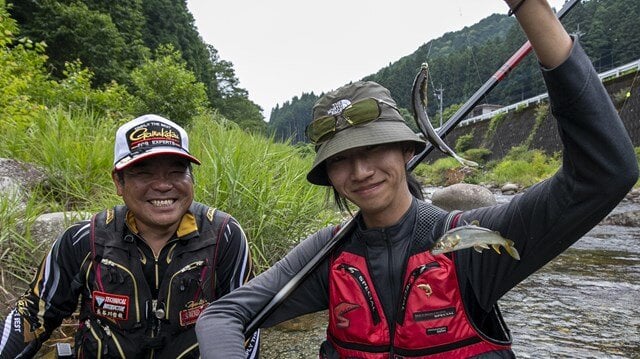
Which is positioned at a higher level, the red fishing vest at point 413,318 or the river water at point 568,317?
the red fishing vest at point 413,318

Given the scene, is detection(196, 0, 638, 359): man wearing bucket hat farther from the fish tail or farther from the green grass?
the green grass

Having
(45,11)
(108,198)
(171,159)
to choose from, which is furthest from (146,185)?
(45,11)

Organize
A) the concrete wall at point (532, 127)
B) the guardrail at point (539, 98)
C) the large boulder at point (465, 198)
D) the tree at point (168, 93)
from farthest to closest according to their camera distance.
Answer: the guardrail at point (539, 98), the concrete wall at point (532, 127), the large boulder at point (465, 198), the tree at point (168, 93)

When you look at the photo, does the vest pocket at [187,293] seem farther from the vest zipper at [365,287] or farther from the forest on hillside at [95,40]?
the forest on hillside at [95,40]

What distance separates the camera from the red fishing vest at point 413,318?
1814 mm

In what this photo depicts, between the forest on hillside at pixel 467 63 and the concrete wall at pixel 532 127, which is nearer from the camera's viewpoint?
the forest on hillside at pixel 467 63

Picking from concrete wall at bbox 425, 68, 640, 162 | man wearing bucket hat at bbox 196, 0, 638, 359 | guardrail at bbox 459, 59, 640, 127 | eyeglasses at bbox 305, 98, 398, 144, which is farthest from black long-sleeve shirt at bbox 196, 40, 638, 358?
guardrail at bbox 459, 59, 640, 127

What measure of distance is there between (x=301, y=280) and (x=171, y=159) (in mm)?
1109

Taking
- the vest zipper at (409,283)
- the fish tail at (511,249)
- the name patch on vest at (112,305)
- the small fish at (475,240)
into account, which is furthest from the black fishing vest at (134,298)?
the fish tail at (511,249)

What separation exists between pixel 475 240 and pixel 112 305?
2059 mm

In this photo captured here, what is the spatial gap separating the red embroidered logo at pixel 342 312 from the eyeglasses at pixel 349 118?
2.60 feet

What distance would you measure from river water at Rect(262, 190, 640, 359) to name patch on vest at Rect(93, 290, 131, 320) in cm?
171

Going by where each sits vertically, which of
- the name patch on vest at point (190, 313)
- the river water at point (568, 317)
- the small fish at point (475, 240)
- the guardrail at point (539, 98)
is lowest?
the river water at point (568, 317)

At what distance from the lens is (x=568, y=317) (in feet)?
15.7
